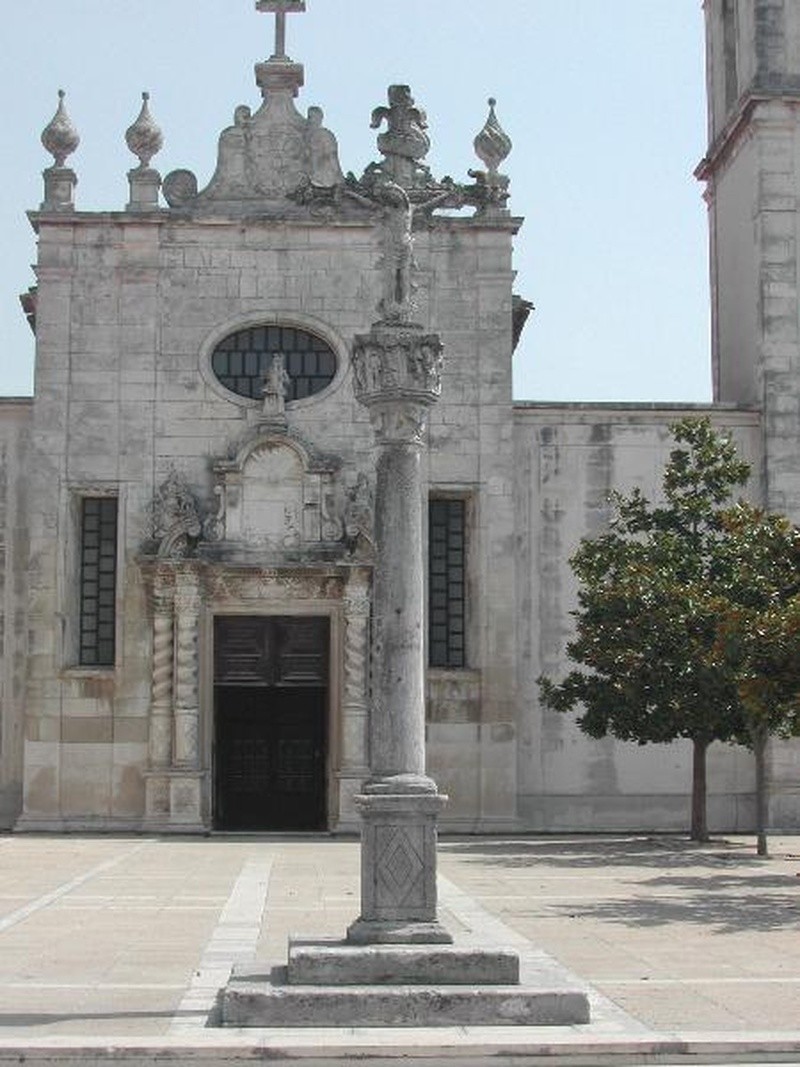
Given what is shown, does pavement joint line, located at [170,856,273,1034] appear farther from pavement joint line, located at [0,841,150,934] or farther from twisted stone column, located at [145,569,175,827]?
twisted stone column, located at [145,569,175,827]

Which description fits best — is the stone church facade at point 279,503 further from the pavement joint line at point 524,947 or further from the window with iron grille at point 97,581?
the pavement joint line at point 524,947

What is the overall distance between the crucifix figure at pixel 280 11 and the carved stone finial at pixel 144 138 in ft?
8.68

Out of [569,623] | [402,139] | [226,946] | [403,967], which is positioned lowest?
[226,946]

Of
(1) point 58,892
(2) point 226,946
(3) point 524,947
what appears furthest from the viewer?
(1) point 58,892

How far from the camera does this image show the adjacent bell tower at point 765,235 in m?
31.5

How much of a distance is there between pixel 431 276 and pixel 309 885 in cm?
1413

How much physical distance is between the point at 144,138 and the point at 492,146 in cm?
621

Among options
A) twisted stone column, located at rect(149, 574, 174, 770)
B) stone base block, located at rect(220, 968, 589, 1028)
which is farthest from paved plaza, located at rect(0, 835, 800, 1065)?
twisted stone column, located at rect(149, 574, 174, 770)

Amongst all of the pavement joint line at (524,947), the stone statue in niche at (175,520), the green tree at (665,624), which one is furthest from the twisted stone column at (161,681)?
the pavement joint line at (524,947)

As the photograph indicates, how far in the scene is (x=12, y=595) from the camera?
3103 centimetres

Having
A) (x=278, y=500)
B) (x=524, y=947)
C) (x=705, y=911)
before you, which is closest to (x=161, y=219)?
(x=278, y=500)

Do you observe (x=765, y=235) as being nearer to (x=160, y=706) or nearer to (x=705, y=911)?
(x=160, y=706)

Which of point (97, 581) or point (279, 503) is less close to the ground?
point (279, 503)

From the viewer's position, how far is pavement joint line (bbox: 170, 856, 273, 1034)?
1123 centimetres
